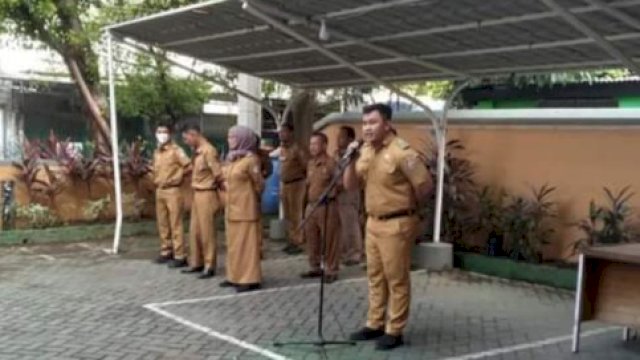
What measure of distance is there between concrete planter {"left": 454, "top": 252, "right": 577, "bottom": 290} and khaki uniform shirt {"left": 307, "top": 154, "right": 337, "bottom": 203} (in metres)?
A: 2.07

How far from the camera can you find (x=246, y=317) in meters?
6.99

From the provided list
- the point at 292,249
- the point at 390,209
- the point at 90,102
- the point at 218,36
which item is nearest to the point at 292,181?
the point at 292,249

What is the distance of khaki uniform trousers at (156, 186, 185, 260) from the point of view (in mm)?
9266

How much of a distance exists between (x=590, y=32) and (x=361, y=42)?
8.43 feet

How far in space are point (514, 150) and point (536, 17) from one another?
10.8ft

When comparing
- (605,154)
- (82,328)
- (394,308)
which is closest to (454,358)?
(394,308)

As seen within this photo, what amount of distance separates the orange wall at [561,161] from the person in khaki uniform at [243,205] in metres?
3.47

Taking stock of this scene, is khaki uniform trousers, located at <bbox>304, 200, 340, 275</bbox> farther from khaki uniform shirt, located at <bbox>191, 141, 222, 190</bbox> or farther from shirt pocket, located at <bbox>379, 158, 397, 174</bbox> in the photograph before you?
shirt pocket, located at <bbox>379, 158, 397, 174</bbox>

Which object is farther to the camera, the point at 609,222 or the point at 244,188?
the point at 609,222

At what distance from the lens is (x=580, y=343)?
21.1ft

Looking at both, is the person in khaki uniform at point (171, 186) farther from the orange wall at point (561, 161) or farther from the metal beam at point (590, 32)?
the metal beam at point (590, 32)

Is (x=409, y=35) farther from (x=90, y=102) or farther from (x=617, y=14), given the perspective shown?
(x=90, y=102)

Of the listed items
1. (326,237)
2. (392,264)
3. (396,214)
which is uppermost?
(396,214)

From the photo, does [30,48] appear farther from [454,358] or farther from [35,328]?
[454,358]
